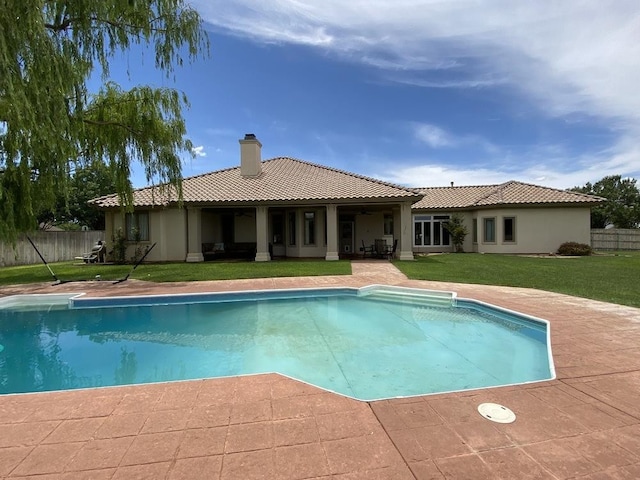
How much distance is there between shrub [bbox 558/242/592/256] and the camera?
2136 cm

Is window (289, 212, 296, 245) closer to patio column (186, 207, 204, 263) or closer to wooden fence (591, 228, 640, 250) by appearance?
patio column (186, 207, 204, 263)

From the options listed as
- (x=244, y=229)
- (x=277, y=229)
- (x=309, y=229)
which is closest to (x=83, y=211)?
(x=244, y=229)

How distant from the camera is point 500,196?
23750mm

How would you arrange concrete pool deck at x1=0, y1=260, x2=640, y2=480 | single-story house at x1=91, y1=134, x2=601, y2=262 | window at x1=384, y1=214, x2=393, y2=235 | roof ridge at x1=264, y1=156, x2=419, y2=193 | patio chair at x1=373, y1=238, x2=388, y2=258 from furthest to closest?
window at x1=384, y1=214, x2=393, y2=235
patio chair at x1=373, y1=238, x2=388, y2=258
roof ridge at x1=264, y1=156, x2=419, y2=193
single-story house at x1=91, y1=134, x2=601, y2=262
concrete pool deck at x1=0, y1=260, x2=640, y2=480

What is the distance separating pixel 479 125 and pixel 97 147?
20.9 m

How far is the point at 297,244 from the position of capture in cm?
2022

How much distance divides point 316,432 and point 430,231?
24.1 metres

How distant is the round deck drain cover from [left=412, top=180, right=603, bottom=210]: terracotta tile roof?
18.7 metres

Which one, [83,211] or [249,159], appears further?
[83,211]

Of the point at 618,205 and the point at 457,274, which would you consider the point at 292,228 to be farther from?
the point at 618,205

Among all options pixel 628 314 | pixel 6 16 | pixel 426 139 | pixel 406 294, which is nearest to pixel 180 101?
pixel 6 16

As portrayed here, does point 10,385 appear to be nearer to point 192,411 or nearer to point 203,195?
point 192,411

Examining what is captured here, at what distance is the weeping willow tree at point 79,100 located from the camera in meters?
6.54

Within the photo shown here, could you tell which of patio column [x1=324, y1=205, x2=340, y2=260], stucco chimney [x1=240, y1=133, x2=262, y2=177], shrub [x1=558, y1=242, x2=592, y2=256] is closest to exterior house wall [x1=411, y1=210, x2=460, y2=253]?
A: shrub [x1=558, y1=242, x2=592, y2=256]
